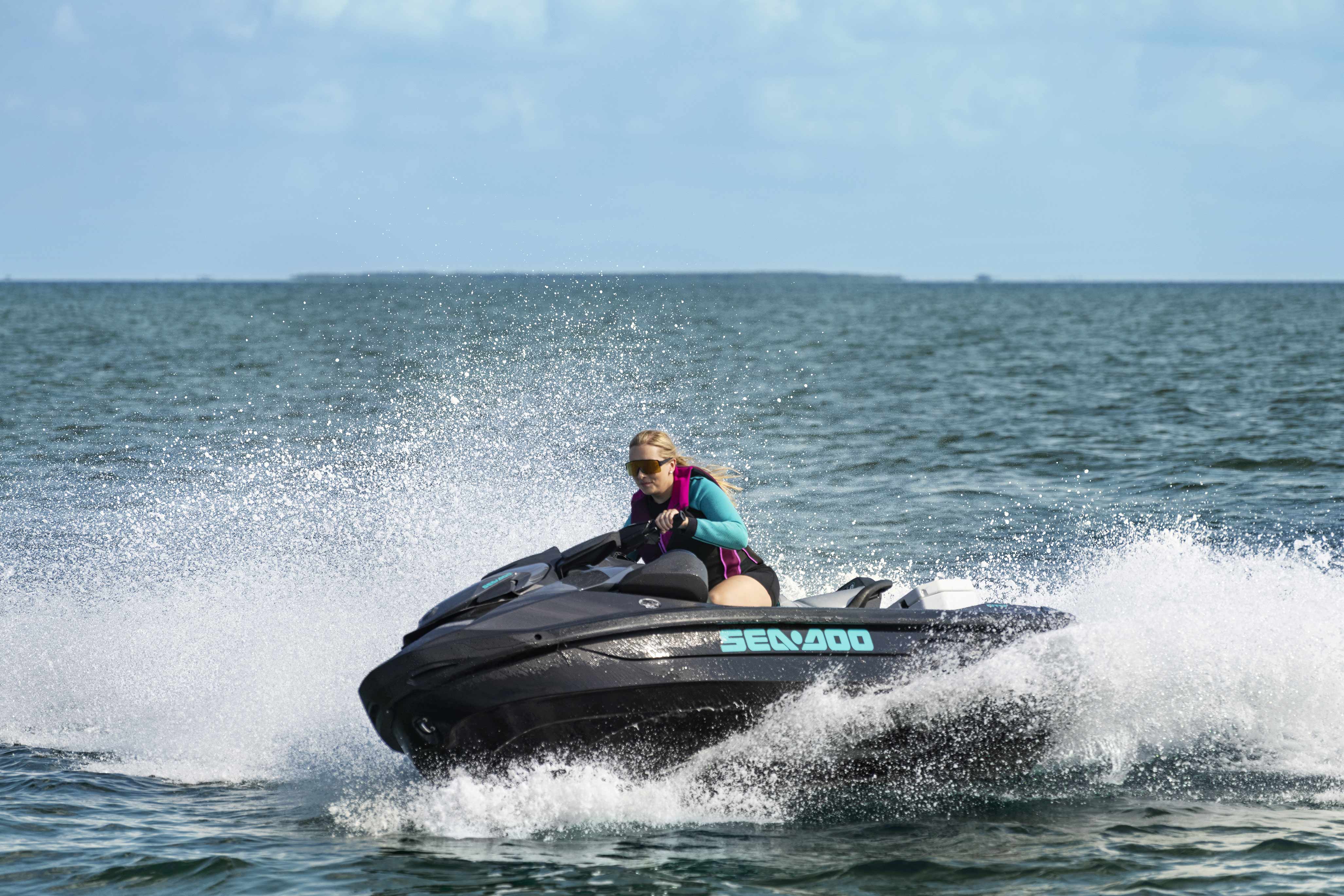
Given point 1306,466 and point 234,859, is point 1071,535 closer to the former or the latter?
point 1306,466

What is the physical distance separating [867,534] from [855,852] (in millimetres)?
5737

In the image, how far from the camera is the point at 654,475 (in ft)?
19.2

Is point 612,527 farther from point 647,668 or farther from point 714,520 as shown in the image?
point 647,668

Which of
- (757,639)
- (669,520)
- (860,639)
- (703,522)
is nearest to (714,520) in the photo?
(703,522)

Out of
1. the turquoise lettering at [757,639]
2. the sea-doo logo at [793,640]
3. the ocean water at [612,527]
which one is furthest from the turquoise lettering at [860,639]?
the turquoise lettering at [757,639]

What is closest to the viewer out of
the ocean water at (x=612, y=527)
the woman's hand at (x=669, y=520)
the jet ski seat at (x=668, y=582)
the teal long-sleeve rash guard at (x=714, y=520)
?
the ocean water at (x=612, y=527)

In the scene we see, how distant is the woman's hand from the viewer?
5.58 meters

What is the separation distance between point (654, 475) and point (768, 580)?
678mm

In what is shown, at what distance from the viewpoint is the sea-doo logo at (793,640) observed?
5.11 metres

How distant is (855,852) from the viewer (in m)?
4.80

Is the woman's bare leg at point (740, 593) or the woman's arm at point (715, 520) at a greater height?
the woman's arm at point (715, 520)

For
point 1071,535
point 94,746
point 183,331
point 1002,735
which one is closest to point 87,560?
point 94,746

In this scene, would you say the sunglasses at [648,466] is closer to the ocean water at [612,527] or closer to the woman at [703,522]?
the woman at [703,522]

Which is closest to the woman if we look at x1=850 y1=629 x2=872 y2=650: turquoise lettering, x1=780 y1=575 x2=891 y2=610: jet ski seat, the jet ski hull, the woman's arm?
the woman's arm
